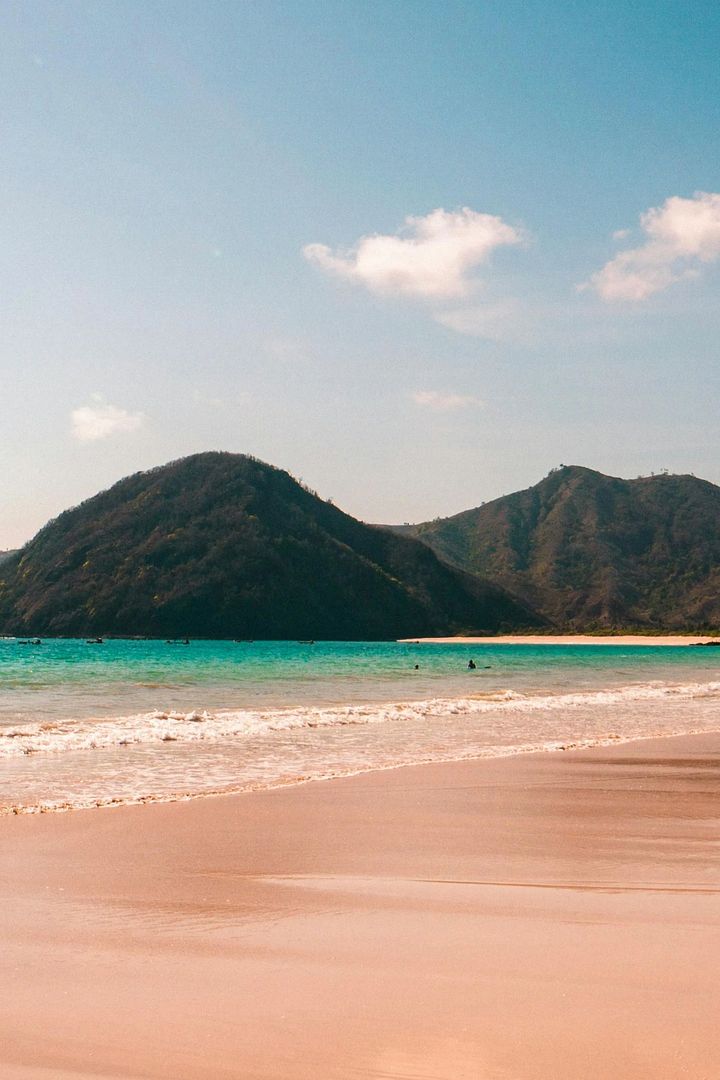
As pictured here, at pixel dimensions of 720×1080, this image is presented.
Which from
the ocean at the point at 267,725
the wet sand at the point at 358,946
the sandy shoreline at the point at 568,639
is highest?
the wet sand at the point at 358,946

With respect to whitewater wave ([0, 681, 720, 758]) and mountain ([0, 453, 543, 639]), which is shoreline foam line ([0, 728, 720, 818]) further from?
mountain ([0, 453, 543, 639])

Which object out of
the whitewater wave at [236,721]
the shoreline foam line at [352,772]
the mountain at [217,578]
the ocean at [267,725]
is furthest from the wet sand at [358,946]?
the mountain at [217,578]

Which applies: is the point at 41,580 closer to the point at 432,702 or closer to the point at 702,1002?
the point at 432,702

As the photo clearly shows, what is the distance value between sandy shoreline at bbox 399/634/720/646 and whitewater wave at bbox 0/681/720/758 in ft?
400

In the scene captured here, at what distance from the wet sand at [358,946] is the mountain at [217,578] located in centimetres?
15593

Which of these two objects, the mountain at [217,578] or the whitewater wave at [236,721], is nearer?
the whitewater wave at [236,721]

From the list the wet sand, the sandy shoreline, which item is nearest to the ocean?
the wet sand

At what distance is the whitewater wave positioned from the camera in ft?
57.7

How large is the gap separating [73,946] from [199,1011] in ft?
4.39

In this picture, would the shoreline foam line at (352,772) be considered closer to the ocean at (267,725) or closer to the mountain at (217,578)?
the ocean at (267,725)

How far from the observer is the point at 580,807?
10664mm

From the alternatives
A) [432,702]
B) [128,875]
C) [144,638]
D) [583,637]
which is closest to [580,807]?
[128,875]

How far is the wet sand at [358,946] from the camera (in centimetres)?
380

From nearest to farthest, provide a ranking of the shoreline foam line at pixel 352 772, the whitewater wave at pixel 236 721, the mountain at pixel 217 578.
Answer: the shoreline foam line at pixel 352 772 < the whitewater wave at pixel 236 721 < the mountain at pixel 217 578
